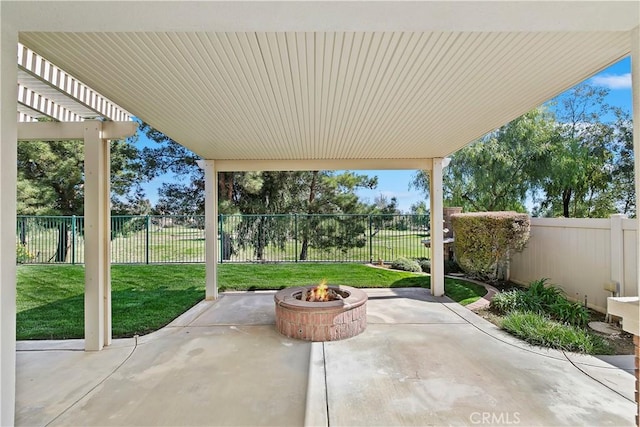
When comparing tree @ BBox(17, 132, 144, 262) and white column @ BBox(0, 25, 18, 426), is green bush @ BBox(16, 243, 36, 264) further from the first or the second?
white column @ BBox(0, 25, 18, 426)

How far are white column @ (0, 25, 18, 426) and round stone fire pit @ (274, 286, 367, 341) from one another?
3.06 metres

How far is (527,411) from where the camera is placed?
107 inches

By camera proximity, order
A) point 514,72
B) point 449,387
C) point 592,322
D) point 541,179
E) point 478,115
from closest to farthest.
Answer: point 514,72
point 449,387
point 478,115
point 592,322
point 541,179

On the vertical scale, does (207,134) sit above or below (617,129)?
below

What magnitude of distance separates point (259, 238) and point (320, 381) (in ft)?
27.0

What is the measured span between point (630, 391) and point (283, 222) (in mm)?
9303

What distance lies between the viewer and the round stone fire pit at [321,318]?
4.39m

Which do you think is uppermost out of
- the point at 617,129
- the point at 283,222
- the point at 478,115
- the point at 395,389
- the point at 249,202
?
the point at 617,129

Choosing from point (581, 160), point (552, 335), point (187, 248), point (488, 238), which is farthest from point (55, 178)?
point (581, 160)

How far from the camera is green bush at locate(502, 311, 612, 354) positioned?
156 inches

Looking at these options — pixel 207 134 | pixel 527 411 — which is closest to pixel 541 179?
pixel 527 411

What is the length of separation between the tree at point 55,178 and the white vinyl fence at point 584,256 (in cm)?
1368

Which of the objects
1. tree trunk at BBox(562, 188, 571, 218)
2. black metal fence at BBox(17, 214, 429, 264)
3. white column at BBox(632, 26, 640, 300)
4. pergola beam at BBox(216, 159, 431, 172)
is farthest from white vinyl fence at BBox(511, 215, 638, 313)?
tree trunk at BBox(562, 188, 571, 218)

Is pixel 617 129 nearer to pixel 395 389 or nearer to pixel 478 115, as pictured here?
pixel 478 115
